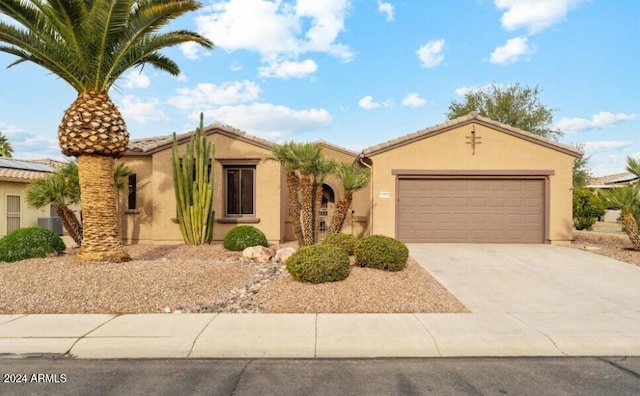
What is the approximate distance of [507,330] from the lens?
549 centimetres

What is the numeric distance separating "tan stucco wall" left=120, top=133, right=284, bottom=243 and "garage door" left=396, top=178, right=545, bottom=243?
449 cm

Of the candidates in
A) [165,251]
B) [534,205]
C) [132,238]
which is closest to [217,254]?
[165,251]

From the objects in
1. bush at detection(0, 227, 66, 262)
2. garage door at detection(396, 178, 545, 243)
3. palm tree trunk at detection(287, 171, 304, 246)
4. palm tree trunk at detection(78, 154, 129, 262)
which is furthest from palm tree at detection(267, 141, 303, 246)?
bush at detection(0, 227, 66, 262)

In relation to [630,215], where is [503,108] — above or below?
above

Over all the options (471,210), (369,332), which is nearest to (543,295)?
(369,332)

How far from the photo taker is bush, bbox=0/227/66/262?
9.21 metres

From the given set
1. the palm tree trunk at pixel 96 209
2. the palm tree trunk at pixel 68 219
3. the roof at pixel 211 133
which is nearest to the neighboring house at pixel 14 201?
the palm tree trunk at pixel 68 219

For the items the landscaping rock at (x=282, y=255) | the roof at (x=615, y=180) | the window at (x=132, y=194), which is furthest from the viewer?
the roof at (x=615, y=180)

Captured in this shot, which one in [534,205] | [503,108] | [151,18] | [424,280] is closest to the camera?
[424,280]

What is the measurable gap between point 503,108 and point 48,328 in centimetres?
2753

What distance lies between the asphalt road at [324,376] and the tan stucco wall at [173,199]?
29.5 ft

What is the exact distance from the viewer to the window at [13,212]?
1561 cm

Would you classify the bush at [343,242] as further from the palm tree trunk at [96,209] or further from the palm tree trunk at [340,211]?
the palm tree trunk at [96,209]

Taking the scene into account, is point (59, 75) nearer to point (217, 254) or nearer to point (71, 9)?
point (71, 9)
